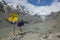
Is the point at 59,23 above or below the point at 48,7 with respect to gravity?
below

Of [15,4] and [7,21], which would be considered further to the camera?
[15,4]

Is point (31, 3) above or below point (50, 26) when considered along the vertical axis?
above

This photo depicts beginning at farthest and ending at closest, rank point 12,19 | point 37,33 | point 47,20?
point 47,20, point 37,33, point 12,19

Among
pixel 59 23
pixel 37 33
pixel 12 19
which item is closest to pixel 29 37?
pixel 37 33

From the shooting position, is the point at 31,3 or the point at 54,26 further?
the point at 31,3

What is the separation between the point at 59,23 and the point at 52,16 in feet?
0.71

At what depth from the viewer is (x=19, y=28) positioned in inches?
148

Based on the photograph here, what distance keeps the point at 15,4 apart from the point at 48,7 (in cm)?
70

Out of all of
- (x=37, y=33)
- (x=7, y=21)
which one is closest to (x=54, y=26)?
(x=37, y=33)

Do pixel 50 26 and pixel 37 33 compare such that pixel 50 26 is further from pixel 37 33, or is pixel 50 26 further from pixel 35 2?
pixel 35 2

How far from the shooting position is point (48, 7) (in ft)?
13.4

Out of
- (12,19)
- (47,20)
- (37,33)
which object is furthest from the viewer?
(47,20)

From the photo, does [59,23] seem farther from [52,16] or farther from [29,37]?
[29,37]

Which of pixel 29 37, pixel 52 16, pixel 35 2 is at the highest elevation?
pixel 35 2
